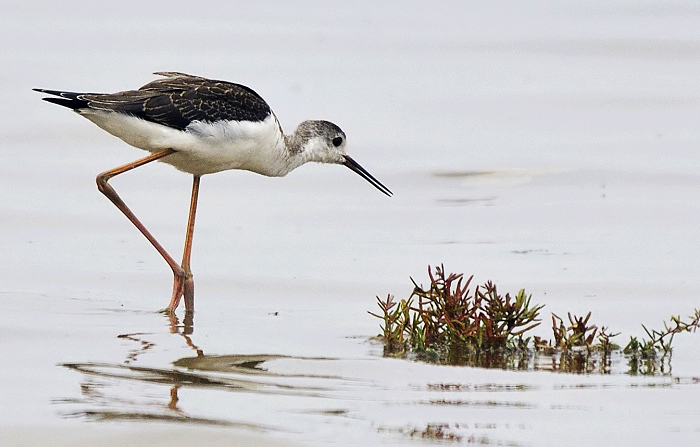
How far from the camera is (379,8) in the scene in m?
21.2

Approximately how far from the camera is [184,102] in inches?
338

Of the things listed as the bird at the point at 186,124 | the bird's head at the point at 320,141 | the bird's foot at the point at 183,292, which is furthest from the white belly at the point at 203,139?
the bird's foot at the point at 183,292

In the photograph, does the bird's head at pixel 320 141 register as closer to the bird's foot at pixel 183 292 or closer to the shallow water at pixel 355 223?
the shallow water at pixel 355 223

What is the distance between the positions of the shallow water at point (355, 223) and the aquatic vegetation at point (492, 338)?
0.18 metres

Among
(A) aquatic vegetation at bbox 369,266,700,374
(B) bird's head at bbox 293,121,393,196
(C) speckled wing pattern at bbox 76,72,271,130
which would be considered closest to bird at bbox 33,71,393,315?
(C) speckled wing pattern at bbox 76,72,271,130

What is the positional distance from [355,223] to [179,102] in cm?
304

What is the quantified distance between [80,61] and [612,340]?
10639mm

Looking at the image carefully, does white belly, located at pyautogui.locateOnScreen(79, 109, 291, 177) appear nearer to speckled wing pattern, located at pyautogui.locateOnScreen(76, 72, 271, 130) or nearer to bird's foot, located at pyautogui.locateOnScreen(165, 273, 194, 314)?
speckled wing pattern, located at pyautogui.locateOnScreen(76, 72, 271, 130)

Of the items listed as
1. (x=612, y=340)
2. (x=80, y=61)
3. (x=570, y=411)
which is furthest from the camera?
(x=80, y=61)

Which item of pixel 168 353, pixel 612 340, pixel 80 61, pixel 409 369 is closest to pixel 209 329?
pixel 168 353

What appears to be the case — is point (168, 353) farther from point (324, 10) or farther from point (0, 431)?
point (324, 10)

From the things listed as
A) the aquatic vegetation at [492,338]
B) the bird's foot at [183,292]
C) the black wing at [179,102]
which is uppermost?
the black wing at [179,102]

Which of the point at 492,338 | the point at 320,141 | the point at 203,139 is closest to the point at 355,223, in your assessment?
the point at 320,141

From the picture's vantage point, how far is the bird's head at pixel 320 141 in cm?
979
